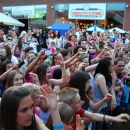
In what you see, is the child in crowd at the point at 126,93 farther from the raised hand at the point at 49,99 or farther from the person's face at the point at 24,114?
the person's face at the point at 24,114

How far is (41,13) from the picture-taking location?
2558 cm

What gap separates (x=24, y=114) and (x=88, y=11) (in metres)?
21.6

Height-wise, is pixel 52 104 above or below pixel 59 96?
above

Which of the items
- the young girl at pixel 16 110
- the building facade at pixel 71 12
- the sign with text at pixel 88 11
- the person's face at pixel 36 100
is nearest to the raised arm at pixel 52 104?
the young girl at pixel 16 110

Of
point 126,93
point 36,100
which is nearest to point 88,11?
point 126,93

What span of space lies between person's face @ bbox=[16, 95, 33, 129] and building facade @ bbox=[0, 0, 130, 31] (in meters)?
20.3

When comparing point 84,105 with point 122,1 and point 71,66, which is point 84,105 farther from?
point 122,1

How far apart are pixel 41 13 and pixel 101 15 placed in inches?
284

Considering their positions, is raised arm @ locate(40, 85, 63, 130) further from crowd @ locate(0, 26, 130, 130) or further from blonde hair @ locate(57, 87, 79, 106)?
blonde hair @ locate(57, 87, 79, 106)

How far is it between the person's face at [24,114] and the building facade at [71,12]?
66.5 feet

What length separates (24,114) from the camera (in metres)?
1.76

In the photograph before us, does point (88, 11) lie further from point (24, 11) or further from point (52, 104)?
point (52, 104)

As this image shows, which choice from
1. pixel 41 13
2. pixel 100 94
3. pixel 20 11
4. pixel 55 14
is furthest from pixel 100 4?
pixel 100 94

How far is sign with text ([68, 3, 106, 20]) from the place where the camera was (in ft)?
71.5
